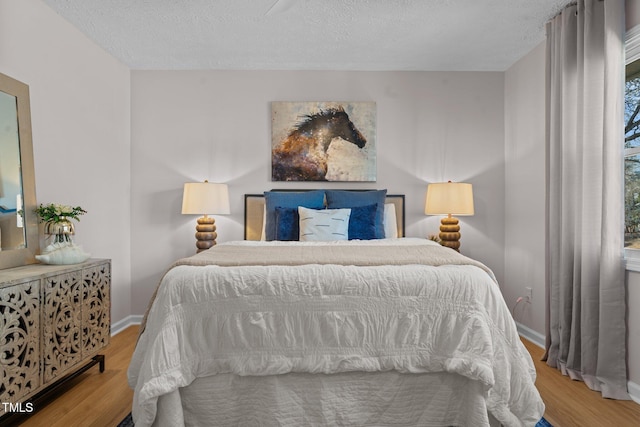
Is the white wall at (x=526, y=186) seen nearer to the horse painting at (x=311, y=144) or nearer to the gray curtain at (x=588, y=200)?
the gray curtain at (x=588, y=200)

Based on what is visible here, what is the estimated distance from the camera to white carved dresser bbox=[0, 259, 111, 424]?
5.99 ft

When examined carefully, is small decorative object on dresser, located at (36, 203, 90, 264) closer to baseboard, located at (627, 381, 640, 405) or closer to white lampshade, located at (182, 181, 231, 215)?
white lampshade, located at (182, 181, 231, 215)

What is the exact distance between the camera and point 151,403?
1597 mm

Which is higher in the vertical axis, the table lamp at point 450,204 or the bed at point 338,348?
the table lamp at point 450,204

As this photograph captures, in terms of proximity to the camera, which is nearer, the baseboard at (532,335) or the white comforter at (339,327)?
the white comforter at (339,327)

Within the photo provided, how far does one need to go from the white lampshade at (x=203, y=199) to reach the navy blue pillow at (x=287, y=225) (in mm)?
586

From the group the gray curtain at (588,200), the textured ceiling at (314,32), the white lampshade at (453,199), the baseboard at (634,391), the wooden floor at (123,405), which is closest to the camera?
the wooden floor at (123,405)

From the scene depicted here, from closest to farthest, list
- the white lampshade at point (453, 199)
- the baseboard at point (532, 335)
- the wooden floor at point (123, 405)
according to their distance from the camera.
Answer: the wooden floor at point (123, 405) → the baseboard at point (532, 335) → the white lampshade at point (453, 199)

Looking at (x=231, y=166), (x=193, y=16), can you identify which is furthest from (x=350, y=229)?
(x=193, y=16)

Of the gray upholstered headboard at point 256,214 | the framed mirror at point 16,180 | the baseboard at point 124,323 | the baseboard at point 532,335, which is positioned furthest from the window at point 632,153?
the baseboard at point 124,323

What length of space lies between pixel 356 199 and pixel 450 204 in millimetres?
852

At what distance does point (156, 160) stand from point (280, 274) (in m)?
2.65

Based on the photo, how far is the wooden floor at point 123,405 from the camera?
1.97 meters

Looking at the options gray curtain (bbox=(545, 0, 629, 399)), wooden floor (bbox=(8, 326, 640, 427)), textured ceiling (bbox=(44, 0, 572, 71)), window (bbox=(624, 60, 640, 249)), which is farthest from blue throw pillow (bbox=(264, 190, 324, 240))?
window (bbox=(624, 60, 640, 249))
